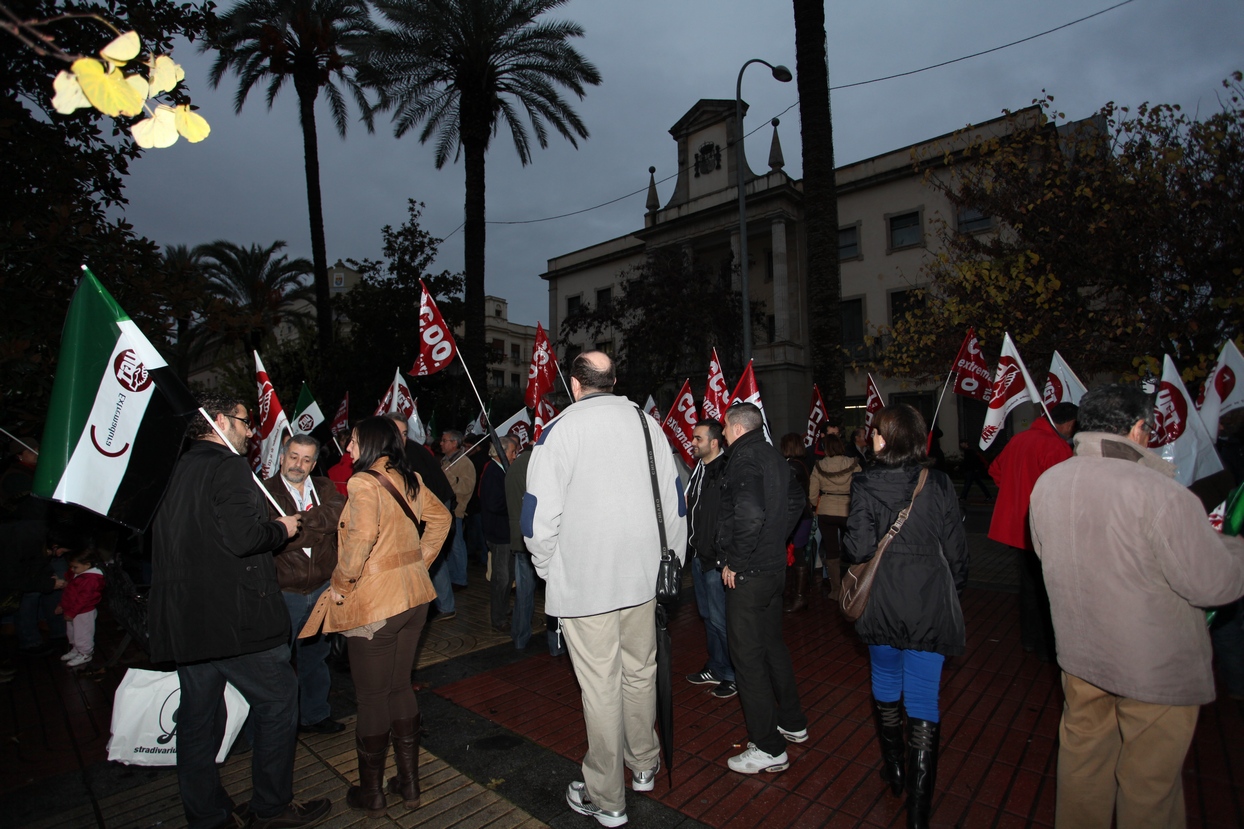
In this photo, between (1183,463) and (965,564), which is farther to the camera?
(1183,463)

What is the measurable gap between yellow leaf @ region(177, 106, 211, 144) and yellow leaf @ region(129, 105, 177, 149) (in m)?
0.01

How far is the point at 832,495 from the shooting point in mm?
6766

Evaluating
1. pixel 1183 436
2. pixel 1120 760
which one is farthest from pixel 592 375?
pixel 1183 436

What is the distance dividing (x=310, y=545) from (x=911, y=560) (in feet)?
10.4

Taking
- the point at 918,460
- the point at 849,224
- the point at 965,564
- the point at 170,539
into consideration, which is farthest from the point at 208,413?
the point at 849,224

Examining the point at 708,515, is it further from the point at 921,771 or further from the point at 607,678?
the point at 921,771

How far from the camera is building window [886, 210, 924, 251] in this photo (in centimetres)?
2620

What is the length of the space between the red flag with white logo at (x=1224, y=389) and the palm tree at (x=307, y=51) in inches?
770

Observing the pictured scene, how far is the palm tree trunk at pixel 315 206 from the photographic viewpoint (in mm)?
19609

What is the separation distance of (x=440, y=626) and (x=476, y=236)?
36.8 feet

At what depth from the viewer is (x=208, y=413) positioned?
10.3 ft

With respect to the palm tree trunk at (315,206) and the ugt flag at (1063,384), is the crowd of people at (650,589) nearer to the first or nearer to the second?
the ugt flag at (1063,384)

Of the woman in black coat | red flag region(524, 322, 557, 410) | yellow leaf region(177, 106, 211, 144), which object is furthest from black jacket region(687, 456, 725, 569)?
red flag region(524, 322, 557, 410)

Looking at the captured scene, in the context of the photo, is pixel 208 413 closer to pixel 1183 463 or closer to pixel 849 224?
pixel 1183 463
